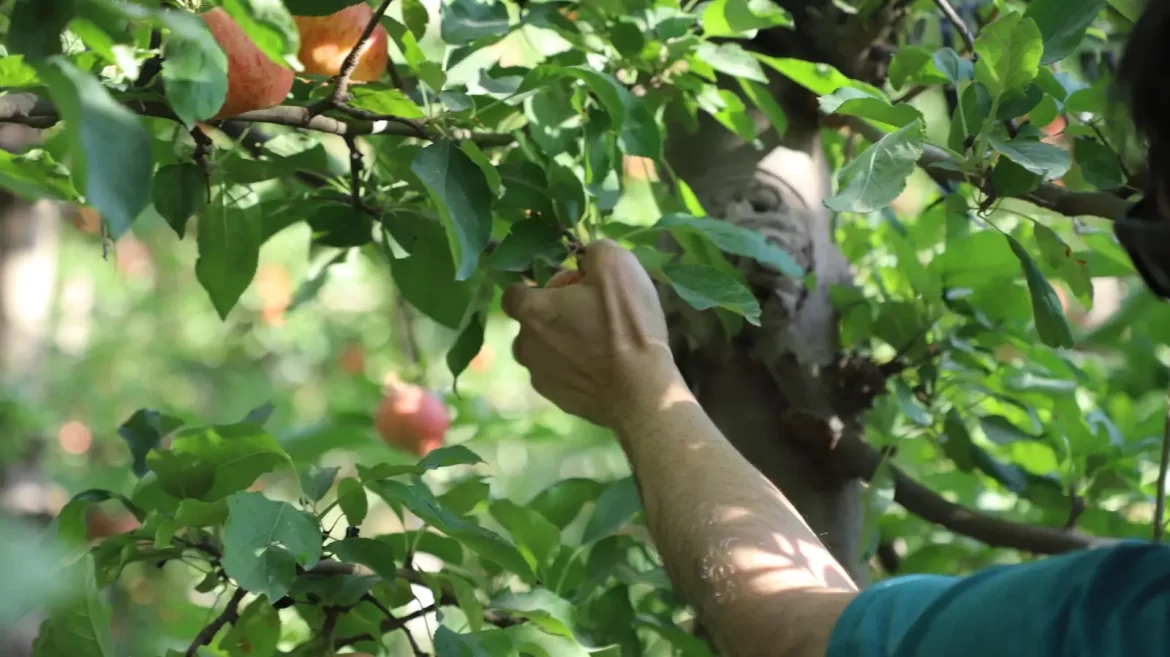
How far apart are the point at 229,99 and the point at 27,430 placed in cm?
78

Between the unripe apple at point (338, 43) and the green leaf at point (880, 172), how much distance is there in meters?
0.29

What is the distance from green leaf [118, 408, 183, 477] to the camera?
2.46ft

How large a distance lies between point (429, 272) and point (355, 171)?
0.26ft

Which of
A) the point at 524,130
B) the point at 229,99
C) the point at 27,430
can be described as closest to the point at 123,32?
the point at 229,99

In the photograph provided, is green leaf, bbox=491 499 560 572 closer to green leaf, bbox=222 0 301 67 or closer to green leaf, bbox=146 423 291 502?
green leaf, bbox=146 423 291 502

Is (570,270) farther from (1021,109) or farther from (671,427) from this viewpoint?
(1021,109)

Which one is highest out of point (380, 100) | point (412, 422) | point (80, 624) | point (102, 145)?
point (102, 145)

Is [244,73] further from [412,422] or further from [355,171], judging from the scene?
[412,422]

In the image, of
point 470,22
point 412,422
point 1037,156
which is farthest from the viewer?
point 412,422

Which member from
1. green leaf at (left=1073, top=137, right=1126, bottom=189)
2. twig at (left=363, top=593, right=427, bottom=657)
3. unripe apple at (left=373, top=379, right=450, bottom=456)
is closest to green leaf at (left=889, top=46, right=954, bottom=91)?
green leaf at (left=1073, top=137, right=1126, bottom=189)

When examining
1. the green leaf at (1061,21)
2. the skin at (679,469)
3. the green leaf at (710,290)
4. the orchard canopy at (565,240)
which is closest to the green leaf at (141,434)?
the orchard canopy at (565,240)

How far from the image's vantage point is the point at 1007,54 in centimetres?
54

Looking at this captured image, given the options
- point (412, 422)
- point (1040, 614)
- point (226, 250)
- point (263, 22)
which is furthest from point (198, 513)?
point (412, 422)

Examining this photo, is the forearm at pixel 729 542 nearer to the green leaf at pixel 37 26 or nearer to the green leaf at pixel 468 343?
the green leaf at pixel 468 343
